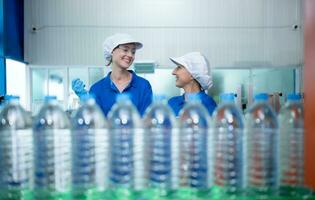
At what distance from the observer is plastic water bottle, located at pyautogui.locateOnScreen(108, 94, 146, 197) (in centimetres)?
126

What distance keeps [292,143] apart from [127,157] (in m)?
0.55

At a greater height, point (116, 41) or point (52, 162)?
point (116, 41)

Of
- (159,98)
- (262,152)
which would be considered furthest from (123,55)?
(262,152)

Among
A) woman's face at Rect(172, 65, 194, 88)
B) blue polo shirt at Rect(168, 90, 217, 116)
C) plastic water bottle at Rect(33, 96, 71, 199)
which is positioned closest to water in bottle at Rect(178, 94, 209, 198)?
plastic water bottle at Rect(33, 96, 71, 199)

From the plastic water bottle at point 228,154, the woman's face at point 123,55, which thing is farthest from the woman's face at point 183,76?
the plastic water bottle at point 228,154

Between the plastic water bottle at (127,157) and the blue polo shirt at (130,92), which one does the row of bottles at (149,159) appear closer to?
the plastic water bottle at (127,157)

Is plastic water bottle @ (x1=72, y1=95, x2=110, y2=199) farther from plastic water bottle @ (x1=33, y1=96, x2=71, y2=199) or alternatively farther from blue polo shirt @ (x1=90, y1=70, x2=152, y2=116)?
blue polo shirt @ (x1=90, y1=70, x2=152, y2=116)

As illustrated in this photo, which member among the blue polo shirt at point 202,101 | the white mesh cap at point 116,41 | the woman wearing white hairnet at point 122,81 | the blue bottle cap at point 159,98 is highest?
the white mesh cap at point 116,41

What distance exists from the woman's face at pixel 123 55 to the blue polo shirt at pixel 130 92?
115mm

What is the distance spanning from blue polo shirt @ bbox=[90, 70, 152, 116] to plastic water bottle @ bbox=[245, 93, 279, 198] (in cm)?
135

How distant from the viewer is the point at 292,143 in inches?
54.5

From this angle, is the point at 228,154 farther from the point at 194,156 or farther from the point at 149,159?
the point at 149,159

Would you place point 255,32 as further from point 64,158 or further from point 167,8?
point 64,158

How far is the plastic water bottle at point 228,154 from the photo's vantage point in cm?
129
